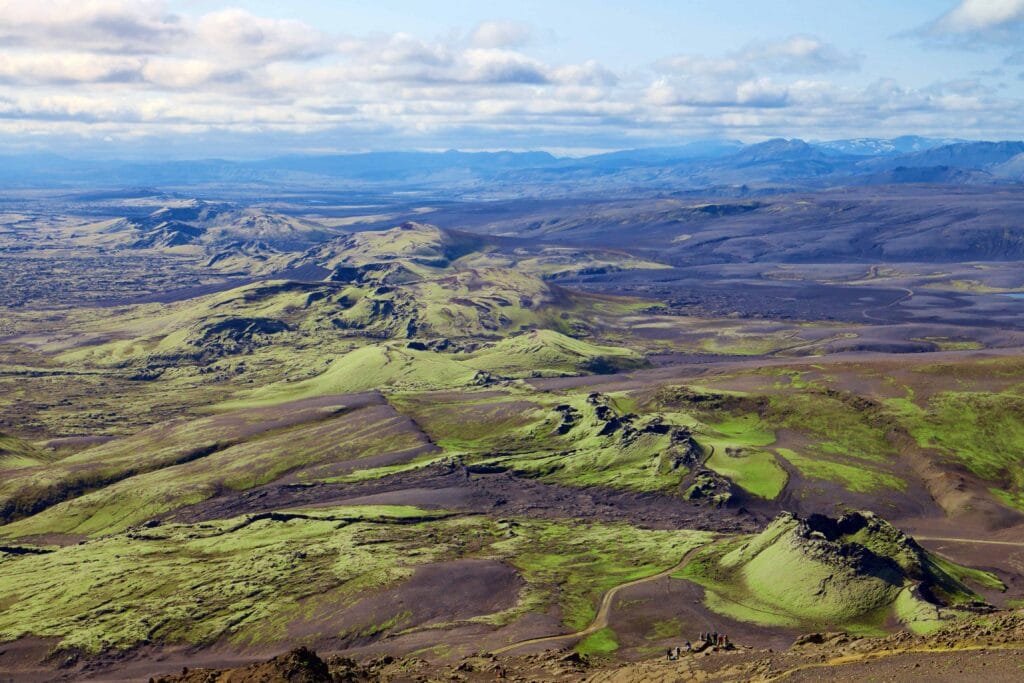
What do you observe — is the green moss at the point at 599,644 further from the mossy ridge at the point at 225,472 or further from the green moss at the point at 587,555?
the mossy ridge at the point at 225,472

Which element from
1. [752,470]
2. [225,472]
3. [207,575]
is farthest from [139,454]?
[752,470]

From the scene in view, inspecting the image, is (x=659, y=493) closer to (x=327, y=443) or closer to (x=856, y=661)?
(x=327, y=443)

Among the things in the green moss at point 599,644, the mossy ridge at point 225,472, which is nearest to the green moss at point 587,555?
the green moss at point 599,644

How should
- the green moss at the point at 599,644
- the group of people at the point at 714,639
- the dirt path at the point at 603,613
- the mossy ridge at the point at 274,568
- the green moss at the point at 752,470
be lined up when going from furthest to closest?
the green moss at the point at 752,470
the mossy ridge at the point at 274,568
the dirt path at the point at 603,613
the green moss at the point at 599,644
the group of people at the point at 714,639

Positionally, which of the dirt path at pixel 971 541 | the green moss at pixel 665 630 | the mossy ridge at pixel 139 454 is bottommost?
the dirt path at pixel 971 541

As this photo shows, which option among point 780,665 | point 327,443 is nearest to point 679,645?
point 780,665

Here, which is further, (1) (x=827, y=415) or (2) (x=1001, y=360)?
(2) (x=1001, y=360)

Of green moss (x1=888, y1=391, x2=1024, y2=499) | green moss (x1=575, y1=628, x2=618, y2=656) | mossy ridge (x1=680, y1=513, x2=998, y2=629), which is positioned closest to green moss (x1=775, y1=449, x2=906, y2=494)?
green moss (x1=888, y1=391, x2=1024, y2=499)

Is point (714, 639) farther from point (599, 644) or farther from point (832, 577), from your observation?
point (832, 577)
